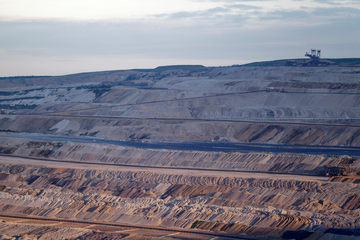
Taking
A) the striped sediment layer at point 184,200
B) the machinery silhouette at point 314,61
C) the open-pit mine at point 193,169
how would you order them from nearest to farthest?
the open-pit mine at point 193,169, the striped sediment layer at point 184,200, the machinery silhouette at point 314,61

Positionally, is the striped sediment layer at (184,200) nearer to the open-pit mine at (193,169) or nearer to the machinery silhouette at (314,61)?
the open-pit mine at (193,169)

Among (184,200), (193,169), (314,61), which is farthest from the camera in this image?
(314,61)

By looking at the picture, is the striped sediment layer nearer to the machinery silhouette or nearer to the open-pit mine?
the open-pit mine

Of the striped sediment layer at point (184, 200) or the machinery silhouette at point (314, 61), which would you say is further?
the machinery silhouette at point (314, 61)

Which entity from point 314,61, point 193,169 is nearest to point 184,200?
point 193,169

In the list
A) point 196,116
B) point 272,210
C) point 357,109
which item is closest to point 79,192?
point 272,210

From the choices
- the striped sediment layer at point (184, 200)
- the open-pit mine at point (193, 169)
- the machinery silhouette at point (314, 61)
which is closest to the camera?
the open-pit mine at point (193, 169)

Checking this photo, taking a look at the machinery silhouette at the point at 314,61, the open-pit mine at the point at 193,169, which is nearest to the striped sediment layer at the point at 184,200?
the open-pit mine at the point at 193,169

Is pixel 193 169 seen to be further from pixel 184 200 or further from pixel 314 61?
pixel 314 61

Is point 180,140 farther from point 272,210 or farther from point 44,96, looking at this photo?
point 44,96
